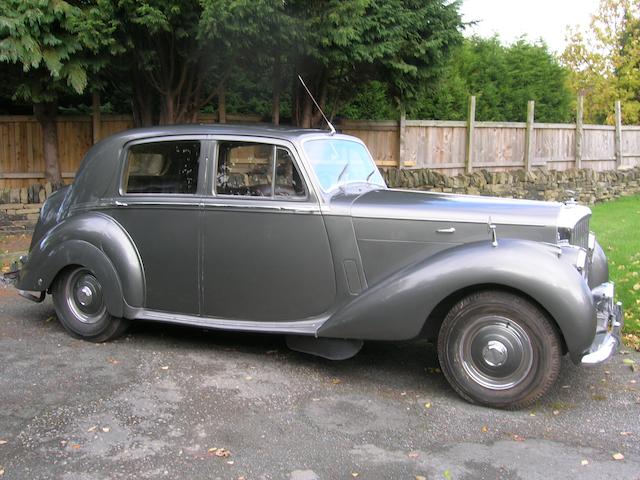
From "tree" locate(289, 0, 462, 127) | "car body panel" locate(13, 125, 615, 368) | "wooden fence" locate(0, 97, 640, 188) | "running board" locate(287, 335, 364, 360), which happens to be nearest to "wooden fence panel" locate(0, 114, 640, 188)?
"wooden fence" locate(0, 97, 640, 188)

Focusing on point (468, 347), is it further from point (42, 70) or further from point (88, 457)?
point (42, 70)

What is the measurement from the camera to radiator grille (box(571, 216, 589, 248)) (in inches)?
174

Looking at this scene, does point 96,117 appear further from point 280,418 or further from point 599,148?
point 599,148

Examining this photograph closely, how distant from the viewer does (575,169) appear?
1755 cm

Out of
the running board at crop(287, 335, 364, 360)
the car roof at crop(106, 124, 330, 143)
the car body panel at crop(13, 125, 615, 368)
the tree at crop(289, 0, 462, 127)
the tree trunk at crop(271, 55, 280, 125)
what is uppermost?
the tree at crop(289, 0, 462, 127)

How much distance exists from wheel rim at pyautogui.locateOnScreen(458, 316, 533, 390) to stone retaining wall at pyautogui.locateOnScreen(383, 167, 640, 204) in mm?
8629

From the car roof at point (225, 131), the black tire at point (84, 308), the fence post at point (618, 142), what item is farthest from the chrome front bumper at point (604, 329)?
the fence post at point (618, 142)

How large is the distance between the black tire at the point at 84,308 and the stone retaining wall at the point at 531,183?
8.48 meters

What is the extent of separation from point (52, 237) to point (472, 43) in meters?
16.1

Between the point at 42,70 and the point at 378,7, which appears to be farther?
the point at 378,7

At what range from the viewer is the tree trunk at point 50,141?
418 inches

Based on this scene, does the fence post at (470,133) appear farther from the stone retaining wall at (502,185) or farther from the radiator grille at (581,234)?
the radiator grille at (581,234)

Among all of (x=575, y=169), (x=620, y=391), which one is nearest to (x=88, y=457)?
(x=620, y=391)

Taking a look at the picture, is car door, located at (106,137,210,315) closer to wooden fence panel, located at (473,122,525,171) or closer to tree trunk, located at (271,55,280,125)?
tree trunk, located at (271,55,280,125)
